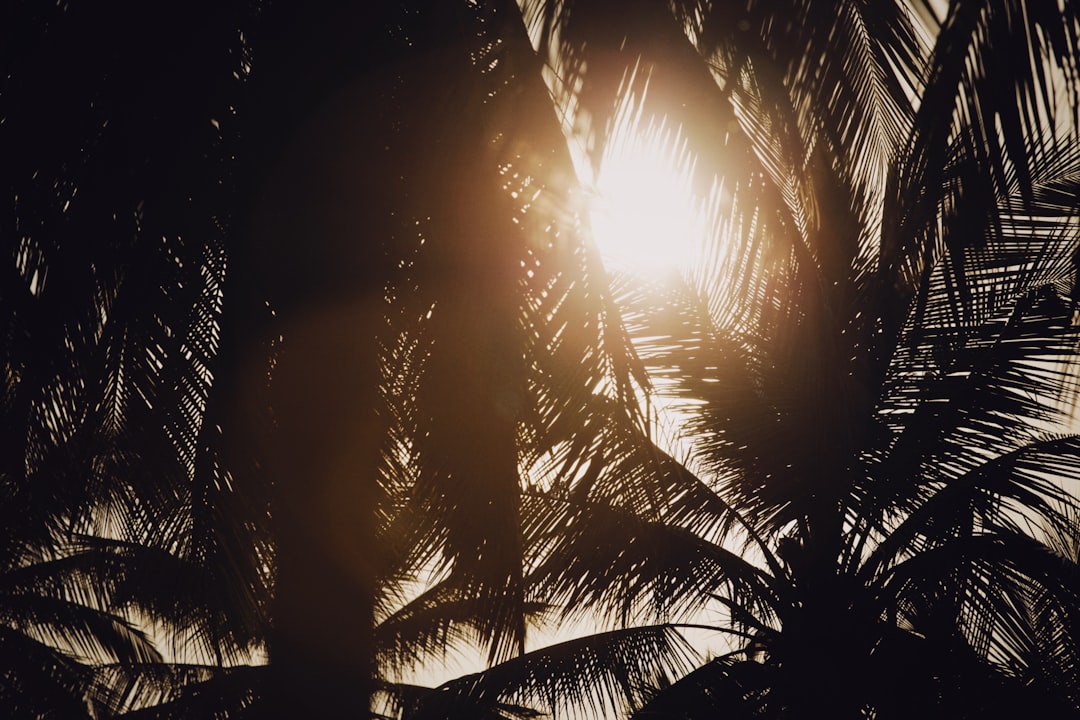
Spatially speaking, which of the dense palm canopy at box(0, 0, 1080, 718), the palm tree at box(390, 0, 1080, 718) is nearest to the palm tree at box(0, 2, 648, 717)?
the dense palm canopy at box(0, 0, 1080, 718)

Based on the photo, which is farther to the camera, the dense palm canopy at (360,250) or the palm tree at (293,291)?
→ the palm tree at (293,291)

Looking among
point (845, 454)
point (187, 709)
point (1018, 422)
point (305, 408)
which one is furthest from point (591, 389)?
point (187, 709)

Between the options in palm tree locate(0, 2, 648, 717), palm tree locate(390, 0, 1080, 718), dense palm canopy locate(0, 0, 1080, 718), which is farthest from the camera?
palm tree locate(390, 0, 1080, 718)

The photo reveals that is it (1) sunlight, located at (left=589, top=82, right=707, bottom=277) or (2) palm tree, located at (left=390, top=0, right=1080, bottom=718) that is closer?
(1) sunlight, located at (left=589, top=82, right=707, bottom=277)

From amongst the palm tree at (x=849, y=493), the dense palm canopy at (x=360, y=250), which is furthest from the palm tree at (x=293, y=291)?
the palm tree at (x=849, y=493)

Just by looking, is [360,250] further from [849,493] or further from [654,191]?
[849,493]

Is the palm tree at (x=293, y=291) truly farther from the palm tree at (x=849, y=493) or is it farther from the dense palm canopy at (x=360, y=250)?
the palm tree at (x=849, y=493)

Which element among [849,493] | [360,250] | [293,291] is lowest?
[293,291]

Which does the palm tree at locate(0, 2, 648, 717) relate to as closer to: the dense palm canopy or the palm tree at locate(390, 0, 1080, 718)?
the dense palm canopy

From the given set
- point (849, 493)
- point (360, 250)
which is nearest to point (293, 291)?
point (360, 250)

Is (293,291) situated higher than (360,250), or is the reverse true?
(360,250)

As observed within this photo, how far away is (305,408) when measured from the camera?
2490 millimetres

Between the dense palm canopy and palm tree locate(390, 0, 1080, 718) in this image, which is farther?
palm tree locate(390, 0, 1080, 718)

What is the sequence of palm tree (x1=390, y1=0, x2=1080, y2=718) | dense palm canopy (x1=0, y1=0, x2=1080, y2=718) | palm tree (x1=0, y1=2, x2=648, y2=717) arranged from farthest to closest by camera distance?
palm tree (x1=390, y1=0, x2=1080, y2=718), palm tree (x1=0, y1=2, x2=648, y2=717), dense palm canopy (x1=0, y1=0, x2=1080, y2=718)
